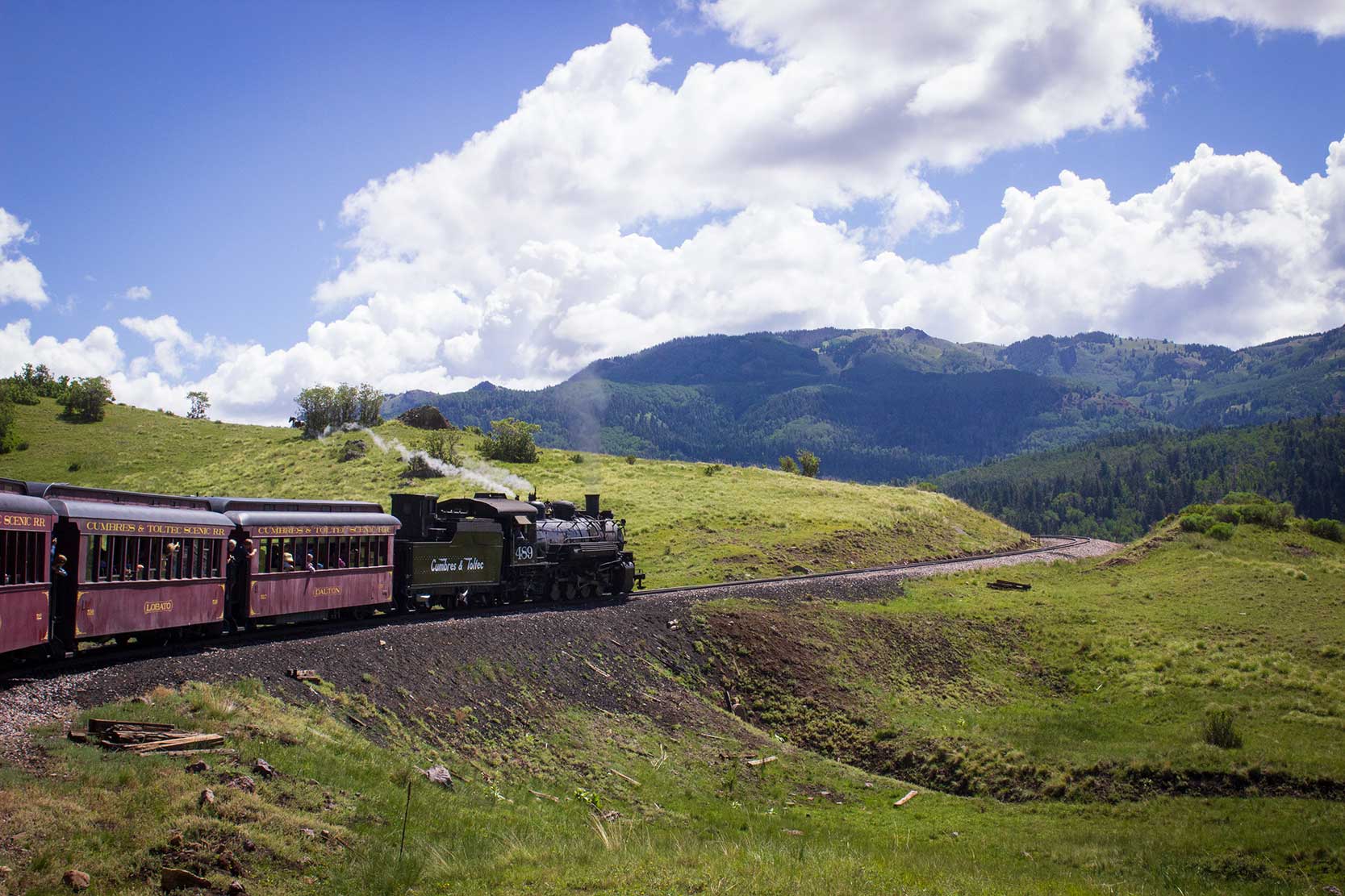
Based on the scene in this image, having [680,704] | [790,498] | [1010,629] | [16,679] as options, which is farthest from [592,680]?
[790,498]

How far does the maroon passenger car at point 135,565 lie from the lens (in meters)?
18.7

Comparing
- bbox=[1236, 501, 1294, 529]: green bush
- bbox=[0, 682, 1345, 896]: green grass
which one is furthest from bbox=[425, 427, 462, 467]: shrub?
bbox=[1236, 501, 1294, 529]: green bush

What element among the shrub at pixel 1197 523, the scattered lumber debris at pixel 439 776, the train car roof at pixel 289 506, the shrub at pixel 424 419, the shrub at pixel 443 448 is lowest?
the scattered lumber debris at pixel 439 776

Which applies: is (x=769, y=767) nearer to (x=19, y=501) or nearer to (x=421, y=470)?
(x=19, y=501)

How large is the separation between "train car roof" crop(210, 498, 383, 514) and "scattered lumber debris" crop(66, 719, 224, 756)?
9751 mm

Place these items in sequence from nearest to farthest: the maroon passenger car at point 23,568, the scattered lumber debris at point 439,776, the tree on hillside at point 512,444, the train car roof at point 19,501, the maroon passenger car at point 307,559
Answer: the maroon passenger car at point 23,568 → the train car roof at point 19,501 → the scattered lumber debris at point 439,776 → the maroon passenger car at point 307,559 → the tree on hillside at point 512,444

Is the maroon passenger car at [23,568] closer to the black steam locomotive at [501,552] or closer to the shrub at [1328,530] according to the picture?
the black steam locomotive at [501,552]

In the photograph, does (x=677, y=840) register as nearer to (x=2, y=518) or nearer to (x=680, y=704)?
(x=680, y=704)

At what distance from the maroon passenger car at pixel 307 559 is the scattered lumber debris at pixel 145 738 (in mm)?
8996

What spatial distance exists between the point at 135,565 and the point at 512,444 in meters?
64.5

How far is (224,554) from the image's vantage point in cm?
2295

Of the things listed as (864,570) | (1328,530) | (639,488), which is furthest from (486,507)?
(1328,530)


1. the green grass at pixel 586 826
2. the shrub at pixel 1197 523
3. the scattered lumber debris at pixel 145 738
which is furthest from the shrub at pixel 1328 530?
the scattered lumber debris at pixel 145 738

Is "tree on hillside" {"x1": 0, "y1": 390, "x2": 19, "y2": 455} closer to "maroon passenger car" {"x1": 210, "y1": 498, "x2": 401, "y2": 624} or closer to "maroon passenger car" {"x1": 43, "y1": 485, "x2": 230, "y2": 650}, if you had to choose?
"maroon passenger car" {"x1": 210, "y1": 498, "x2": 401, "y2": 624}
